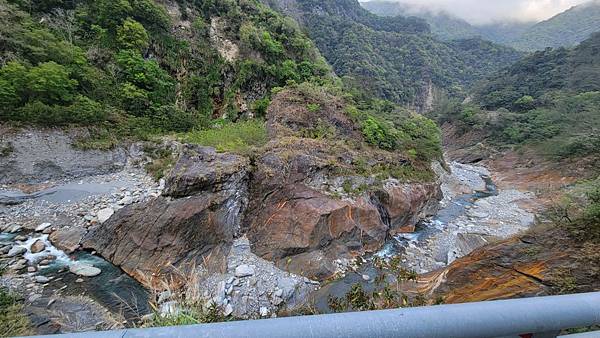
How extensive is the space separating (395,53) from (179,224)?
59041 mm

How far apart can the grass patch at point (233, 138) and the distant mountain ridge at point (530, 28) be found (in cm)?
8130

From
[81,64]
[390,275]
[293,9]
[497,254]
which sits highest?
[293,9]

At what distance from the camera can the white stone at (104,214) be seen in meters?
9.34

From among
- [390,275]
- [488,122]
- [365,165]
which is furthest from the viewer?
[488,122]

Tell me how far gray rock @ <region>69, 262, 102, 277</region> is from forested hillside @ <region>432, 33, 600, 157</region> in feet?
84.7

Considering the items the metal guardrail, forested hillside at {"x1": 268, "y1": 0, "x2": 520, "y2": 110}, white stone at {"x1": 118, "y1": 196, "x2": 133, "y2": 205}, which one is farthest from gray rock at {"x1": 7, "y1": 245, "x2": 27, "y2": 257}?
forested hillside at {"x1": 268, "y1": 0, "x2": 520, "y2": 110}

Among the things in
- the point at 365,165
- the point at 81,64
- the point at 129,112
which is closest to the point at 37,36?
the point at 81,64

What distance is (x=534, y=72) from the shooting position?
40344mm

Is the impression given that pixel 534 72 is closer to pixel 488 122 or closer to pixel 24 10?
pixel 488 122

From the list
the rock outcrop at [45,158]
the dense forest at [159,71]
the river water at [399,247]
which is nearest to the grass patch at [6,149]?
the rock outcrop at [45,158]

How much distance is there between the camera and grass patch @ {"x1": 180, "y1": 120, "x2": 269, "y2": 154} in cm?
1110

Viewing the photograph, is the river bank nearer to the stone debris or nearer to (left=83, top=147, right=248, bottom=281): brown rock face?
(left=83, top=147, right=248, bottom=281): brown rock face

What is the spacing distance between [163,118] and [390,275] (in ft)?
42.5

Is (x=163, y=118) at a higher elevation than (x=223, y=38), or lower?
lower
